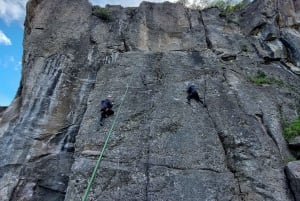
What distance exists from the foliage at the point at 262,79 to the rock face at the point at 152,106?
0.16 meters

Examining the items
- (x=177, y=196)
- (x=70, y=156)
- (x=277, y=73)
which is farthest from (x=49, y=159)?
(x=277, y=73)

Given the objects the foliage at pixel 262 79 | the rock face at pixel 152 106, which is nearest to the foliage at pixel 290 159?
the rock face at pixel 152 106

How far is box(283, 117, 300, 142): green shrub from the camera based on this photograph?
35.5 ft

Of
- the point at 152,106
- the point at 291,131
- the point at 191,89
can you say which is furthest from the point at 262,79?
the point at 152,106

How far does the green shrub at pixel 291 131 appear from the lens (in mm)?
10820

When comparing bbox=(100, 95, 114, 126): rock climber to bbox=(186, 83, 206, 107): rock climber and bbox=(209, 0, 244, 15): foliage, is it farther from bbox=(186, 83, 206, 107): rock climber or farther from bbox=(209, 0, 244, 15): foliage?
bbox=(209, 0, 244, 15): foliage

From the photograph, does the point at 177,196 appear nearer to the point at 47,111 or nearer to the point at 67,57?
the point at 47,111

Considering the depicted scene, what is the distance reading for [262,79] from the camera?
13461mm

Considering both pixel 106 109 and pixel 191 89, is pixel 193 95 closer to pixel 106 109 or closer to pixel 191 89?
pixel 191 89

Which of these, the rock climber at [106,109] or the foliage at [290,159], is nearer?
the foliage at [290,159]

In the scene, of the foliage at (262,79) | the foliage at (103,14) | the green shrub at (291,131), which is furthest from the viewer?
the foliage at (103,14)

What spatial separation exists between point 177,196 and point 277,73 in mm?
8594

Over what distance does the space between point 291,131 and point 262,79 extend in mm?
3126

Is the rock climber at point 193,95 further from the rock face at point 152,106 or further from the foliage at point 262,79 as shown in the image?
the foliage at point 262,79
